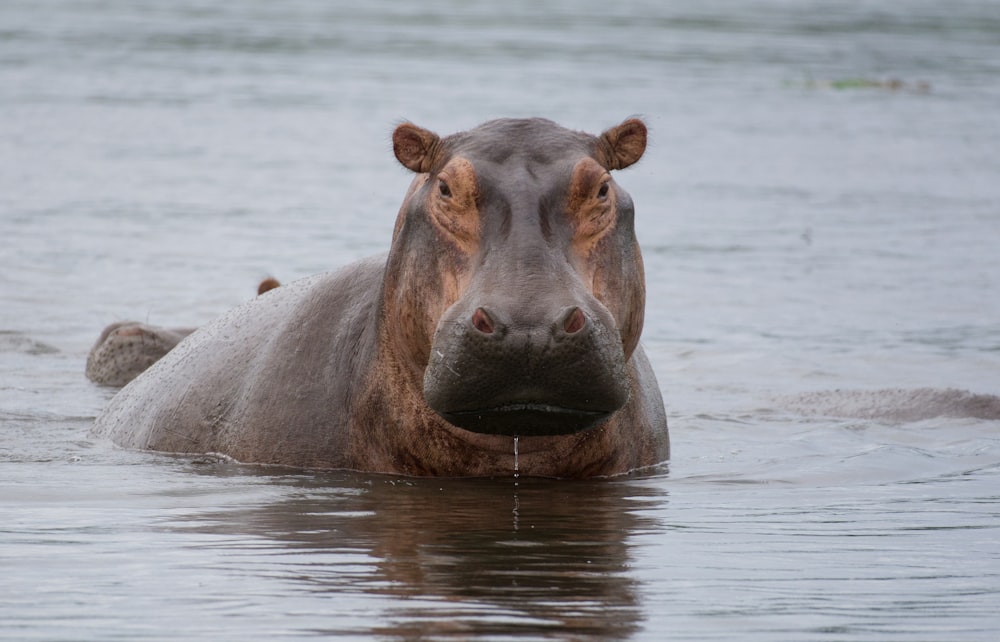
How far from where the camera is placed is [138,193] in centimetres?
2130

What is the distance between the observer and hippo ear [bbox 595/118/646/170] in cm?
670

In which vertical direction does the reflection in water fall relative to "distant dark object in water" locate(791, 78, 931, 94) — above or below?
below

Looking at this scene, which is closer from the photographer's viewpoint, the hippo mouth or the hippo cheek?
the hippo cheek

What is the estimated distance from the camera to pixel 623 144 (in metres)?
6.77

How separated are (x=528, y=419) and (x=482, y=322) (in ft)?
1.28

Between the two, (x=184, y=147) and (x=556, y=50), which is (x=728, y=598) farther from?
(x=556, y=50)

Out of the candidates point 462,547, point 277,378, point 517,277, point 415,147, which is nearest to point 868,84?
point 277,378

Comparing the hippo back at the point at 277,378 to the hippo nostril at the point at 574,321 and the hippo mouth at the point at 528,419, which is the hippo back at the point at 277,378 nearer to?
the hippo mouth at the point at 528,419

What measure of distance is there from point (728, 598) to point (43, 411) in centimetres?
543

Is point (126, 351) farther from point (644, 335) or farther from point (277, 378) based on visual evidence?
point (644, 335)

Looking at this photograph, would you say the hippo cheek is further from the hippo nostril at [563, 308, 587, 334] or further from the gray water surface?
the gray water surface

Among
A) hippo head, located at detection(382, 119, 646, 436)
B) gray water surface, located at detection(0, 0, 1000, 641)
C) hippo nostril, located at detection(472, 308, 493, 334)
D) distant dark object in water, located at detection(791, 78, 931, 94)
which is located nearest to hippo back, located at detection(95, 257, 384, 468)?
gray water surface, located at detection(0, 0, 1000, 641)

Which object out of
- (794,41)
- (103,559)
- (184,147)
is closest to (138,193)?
(184,147)

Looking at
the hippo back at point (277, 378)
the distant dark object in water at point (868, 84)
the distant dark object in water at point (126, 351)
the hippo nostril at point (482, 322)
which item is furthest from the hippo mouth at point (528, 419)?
the distant dark object in water at point (868, 84)
